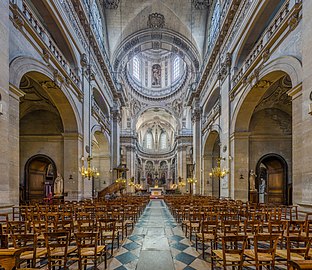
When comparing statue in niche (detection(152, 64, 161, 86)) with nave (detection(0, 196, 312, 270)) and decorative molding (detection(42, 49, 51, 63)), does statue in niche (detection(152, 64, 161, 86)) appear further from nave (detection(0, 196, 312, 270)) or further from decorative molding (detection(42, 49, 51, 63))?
nave (detection(0, 196, 312, 270))

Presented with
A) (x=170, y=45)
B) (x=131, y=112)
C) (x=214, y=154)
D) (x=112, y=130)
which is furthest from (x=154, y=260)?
(x=131, y=112)

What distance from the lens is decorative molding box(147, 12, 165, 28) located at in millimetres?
27281

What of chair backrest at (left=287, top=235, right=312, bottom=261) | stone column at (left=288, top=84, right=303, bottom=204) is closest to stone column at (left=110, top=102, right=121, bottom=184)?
stone column at (left=288, top=84, right=303, bottom=204)

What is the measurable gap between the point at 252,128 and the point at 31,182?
1491 cm

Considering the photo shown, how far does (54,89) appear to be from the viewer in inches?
541

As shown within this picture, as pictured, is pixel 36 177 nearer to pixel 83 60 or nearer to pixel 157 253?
pixel 83 60

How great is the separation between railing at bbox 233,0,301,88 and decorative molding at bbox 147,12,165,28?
14.7 meters

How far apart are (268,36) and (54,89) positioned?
10167 mm

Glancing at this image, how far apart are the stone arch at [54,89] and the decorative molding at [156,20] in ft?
51.2

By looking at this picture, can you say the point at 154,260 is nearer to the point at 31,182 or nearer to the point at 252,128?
the point at 252,128

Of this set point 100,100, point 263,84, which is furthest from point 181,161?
point 263,84

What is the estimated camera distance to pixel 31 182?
18.7 metres

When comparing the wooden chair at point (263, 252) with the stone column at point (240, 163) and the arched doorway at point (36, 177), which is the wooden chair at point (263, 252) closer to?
the stone column at point (240, 163)

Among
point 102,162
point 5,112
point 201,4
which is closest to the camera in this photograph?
point 5,112
